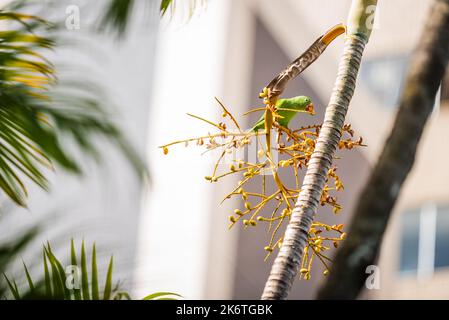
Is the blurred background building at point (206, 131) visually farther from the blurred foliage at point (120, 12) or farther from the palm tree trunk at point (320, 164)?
the palm tree trunk at point (320, 164)

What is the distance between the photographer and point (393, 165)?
1.00m

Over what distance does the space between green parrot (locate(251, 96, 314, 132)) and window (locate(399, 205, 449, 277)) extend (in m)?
1.51

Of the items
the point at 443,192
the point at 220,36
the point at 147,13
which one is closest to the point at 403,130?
the point at 147,13

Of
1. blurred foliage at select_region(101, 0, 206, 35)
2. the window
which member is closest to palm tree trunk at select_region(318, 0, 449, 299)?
blurred foliage at select_region(101, 0, 206, 35)

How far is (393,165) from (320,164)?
0.17 metres

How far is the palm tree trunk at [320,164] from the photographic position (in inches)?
32.4

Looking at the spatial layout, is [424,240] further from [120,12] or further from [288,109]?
[288,109]

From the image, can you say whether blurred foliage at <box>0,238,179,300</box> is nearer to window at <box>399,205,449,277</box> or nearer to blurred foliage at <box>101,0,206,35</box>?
blurred foliage at <box>101,0,206,35</box>

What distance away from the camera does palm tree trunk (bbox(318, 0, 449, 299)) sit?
90 centimetres

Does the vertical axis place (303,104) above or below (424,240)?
below

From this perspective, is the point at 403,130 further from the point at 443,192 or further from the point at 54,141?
the point at 443,192

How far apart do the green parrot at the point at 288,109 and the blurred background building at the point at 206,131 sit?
0.40m

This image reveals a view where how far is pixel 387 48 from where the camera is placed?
6.72 feet

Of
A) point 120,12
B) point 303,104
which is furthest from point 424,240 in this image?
point 303,104
